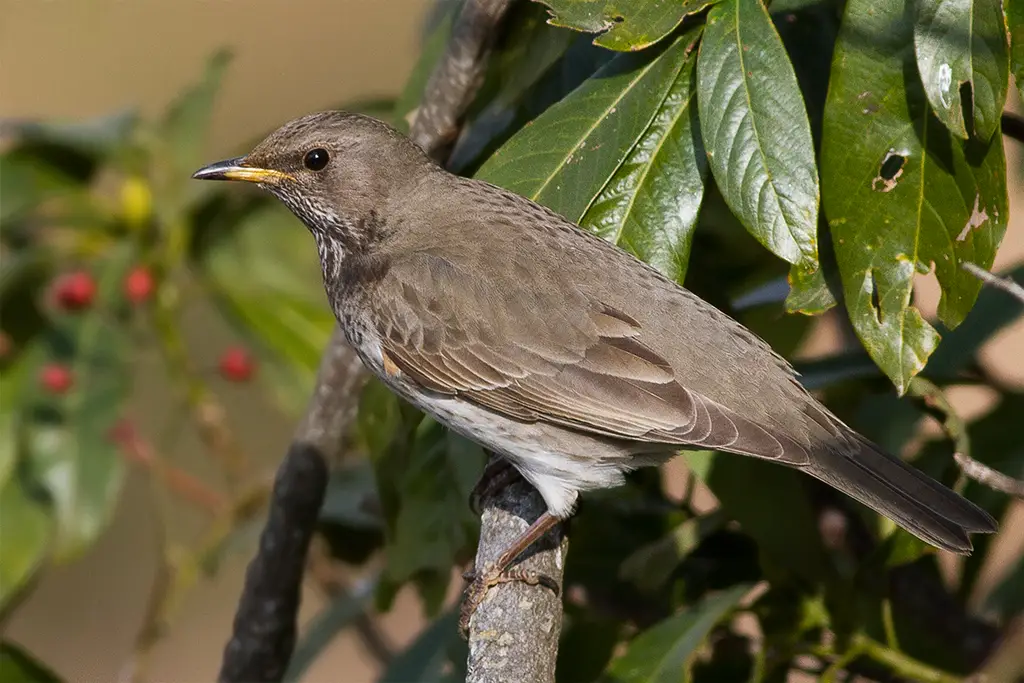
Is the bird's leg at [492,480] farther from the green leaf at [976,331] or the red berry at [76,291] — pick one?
the red berry at [76,291]

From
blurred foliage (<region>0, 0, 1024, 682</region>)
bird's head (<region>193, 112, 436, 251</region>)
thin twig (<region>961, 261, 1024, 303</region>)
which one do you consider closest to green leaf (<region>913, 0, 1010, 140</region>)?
blurred foliage (<region>0, 0, 1024, 682</region>)

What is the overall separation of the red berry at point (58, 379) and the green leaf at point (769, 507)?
8.33 ft

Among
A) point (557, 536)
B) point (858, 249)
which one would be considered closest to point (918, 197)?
point (858, 249)

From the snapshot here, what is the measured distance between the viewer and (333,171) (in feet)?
14.6

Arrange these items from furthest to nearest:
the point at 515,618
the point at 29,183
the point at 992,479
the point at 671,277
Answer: the point at 29,183
the point at 671,277
the point at 515,618
the point at 992,479

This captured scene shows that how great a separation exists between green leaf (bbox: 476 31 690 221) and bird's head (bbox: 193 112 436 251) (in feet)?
3.28

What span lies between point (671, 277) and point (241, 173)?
1.76 metres

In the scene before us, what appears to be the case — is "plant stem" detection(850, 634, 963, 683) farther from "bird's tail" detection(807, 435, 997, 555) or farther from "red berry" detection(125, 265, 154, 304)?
"red berry" detection(125, 265, 154, 304)

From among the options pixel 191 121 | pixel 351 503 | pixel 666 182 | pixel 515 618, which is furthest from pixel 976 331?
pixel 191 121

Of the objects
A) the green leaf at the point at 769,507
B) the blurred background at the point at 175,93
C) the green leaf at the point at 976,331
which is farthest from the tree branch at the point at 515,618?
the blurred background at the point at 175,93

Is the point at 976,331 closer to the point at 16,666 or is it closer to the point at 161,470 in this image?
the point at 161,470

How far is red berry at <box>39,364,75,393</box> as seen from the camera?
489 centimetres

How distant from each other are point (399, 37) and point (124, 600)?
26.5 ft

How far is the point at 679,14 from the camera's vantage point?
3.10m
